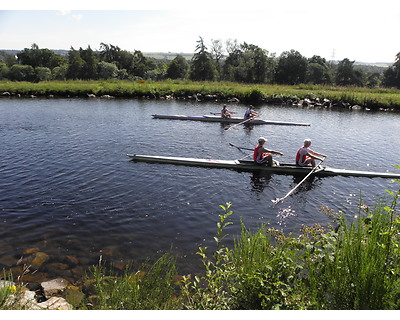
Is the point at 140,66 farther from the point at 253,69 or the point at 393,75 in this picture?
the point at 393,75

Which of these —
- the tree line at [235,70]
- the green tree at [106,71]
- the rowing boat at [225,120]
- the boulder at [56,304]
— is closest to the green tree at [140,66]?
the tree line at [235,70]

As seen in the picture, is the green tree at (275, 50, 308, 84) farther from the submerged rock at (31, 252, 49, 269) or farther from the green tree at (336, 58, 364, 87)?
the submerged rock at (31, 252, 49, 269)

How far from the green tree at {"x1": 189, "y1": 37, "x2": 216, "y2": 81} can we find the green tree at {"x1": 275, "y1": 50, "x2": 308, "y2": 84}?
14465 mm

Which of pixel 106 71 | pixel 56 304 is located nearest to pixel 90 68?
pixel 106 71

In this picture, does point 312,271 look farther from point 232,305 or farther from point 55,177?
point 55,177

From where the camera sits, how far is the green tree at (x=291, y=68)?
63219mm

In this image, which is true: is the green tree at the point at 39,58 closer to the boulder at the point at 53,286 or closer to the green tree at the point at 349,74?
the green tree at the point at 349,74

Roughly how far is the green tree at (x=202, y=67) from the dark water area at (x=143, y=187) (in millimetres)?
41483

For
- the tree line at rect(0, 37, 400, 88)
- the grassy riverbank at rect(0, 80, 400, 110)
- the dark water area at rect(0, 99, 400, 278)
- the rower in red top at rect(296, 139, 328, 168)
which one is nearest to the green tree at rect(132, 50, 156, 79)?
the tree line at rect(0, 37, 400, 88)

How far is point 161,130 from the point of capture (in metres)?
22.8

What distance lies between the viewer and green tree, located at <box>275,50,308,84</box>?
63.2 metres

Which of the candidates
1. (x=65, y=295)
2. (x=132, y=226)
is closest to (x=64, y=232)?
(x=132, y=226)

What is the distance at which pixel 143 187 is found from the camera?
12703mm

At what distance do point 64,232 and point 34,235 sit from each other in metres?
Answer: 0.85
